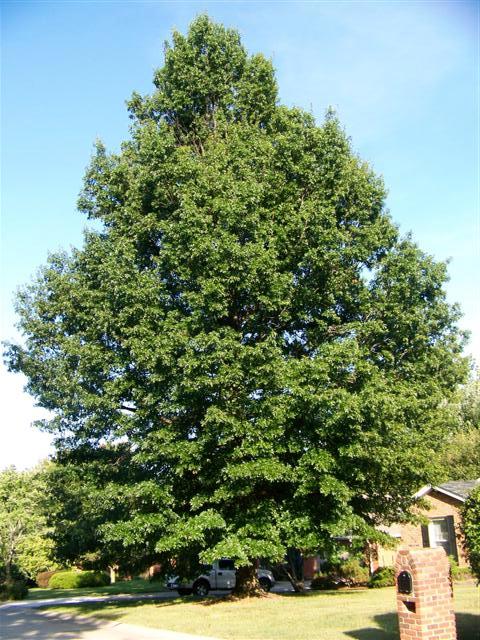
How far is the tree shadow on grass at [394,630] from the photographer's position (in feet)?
36.2

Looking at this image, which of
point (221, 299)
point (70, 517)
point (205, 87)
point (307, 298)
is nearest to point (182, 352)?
point (221, 299)

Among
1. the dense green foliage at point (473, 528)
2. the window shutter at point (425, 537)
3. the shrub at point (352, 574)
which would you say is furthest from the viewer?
the window shutter at point (425, 537)

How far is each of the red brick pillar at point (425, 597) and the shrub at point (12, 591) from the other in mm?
27794

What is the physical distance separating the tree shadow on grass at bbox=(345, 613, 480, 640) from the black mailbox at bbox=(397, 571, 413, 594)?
198 centimetres

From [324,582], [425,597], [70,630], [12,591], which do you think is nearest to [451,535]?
[324,582]

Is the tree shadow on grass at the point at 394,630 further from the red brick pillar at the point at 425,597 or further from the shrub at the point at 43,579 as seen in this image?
the shrub at the point at 43,579

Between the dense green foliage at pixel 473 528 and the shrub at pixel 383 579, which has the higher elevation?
the dense green foliage at pixel 473 528

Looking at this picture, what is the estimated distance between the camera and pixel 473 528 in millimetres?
9695

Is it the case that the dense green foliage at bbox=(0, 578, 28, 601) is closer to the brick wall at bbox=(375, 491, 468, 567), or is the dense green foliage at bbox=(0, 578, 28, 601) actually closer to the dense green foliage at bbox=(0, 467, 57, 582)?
the dense green foliage at bbox=(0, 467, 57, 582)

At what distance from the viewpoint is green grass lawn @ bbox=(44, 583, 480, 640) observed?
1270 cm

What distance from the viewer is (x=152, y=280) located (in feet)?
59.4

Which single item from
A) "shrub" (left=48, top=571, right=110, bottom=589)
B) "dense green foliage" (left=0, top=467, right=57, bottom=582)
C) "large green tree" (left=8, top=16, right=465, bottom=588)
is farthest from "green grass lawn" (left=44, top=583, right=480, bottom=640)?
"shrub" (left=48, top=571, right=110, bottom=589)

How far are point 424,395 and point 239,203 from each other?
858 cm

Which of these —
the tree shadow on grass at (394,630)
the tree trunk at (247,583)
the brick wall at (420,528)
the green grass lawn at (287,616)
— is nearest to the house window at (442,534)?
the brick wall at (420,528)
